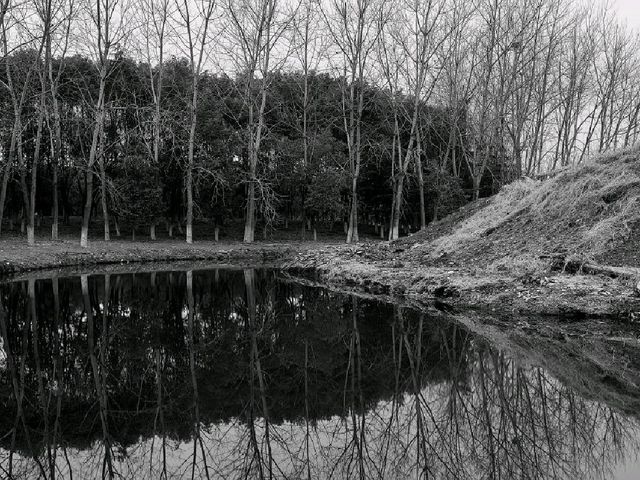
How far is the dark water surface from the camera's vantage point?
4.47m

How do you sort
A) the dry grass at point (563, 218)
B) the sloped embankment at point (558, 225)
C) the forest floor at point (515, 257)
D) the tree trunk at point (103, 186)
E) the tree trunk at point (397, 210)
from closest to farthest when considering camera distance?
1. the forest floor at point (515, 257)
2. the sloped embankment at point (558, 225)
3. the dry grass at point (563, 218)
4. the tree trunk at point (103, 186)
5. the tree trunk at point (397, 210)

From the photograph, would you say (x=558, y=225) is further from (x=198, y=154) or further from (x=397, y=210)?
Answer: (x=198, y=154)

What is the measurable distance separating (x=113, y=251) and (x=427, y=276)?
55.2 ft

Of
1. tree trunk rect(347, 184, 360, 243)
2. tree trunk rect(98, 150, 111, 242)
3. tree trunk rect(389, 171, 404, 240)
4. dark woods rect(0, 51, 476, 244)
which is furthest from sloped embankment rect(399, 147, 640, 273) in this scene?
tree trunk rect(98, 150, 111, 242)

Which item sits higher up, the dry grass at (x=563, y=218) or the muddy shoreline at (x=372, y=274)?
the dry grass at (x=563, y=218)

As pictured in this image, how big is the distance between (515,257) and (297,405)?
1034cm

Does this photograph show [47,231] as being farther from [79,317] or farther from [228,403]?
[228,403]

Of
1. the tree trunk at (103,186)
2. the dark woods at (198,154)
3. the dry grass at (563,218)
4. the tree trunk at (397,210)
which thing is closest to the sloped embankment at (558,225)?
the dry grass at (563,218)

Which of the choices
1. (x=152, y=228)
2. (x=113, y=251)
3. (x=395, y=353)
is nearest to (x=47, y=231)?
(x=152, y=228)

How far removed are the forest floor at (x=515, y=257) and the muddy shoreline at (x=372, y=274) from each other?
3 centimetres

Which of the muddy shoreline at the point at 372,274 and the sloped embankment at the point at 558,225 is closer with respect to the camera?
the muddy shoreline at the point at 372,274

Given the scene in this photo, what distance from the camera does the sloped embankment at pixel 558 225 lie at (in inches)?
518

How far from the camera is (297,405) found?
19.5 feet

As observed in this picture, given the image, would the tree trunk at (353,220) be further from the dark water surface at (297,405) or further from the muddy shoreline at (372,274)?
the dark water surface at (297,405)
